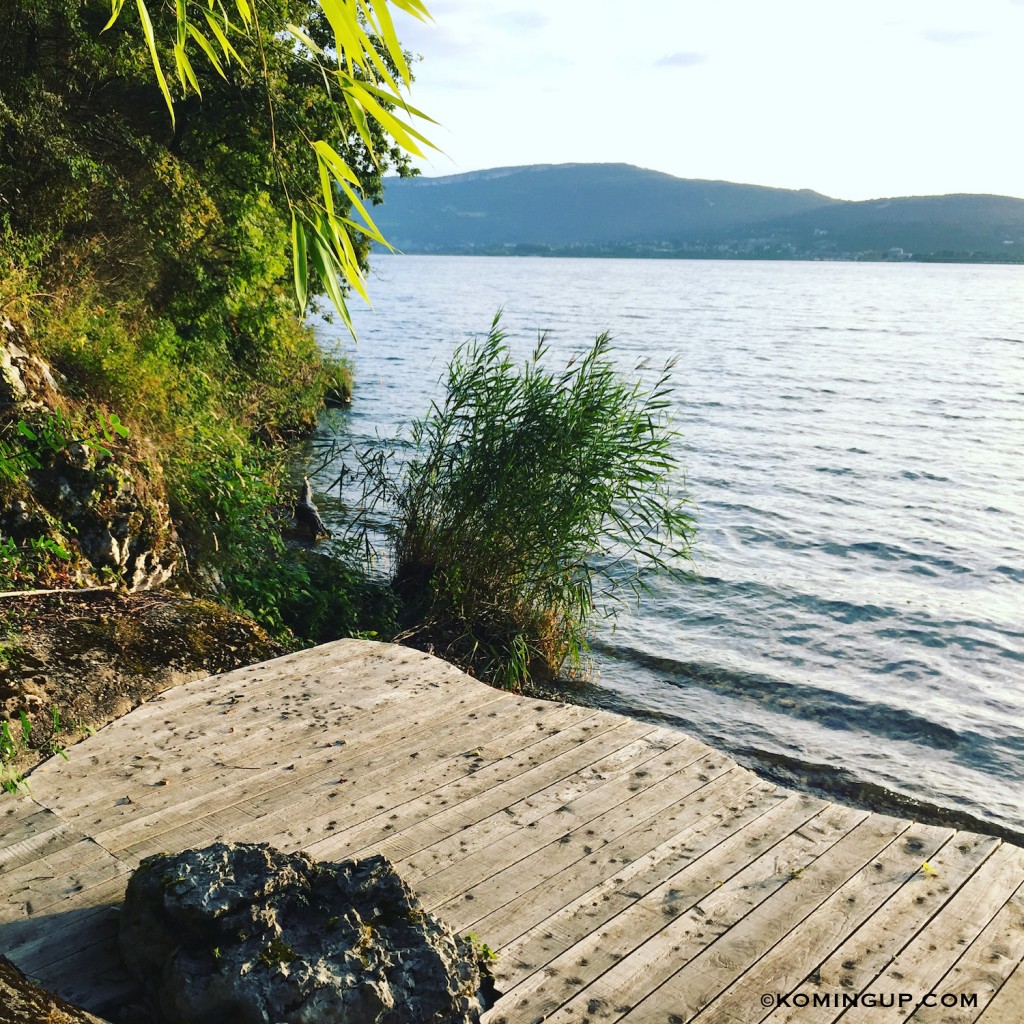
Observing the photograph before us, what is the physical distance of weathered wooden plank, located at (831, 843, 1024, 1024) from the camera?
11.6ft

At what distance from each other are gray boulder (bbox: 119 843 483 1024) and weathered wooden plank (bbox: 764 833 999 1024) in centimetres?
121

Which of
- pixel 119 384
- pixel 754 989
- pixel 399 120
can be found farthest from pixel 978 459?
pixel 399 120

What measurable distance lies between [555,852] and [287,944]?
1.56 metres

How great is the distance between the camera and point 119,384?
811cm

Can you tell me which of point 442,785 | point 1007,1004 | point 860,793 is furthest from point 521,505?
point 1007,1004

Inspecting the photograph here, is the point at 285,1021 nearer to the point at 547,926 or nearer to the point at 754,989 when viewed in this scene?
the point at 547,926

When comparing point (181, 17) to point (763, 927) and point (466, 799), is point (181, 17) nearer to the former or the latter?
point (466, 799)

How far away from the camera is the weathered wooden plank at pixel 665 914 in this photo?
134 inches

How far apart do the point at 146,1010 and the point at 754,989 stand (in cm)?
201

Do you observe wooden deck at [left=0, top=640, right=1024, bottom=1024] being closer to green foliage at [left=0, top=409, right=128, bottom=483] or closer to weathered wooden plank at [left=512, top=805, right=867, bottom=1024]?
weathered wooden plank at [left=512, top=805, right=867, bottom=1024]

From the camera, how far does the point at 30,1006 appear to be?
2.64m

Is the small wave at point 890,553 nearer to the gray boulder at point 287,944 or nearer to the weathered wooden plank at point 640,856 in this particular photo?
the weathered wooden plank at point 640,856

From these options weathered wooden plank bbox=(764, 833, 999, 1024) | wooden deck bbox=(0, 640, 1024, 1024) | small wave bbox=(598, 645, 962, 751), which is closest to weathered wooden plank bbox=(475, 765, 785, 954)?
wooden deck bbox=(0, 640, 1024, 1024)

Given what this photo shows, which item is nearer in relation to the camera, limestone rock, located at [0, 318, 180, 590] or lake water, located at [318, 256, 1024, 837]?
limestone rock, located at [0, 318, 180, 590]
